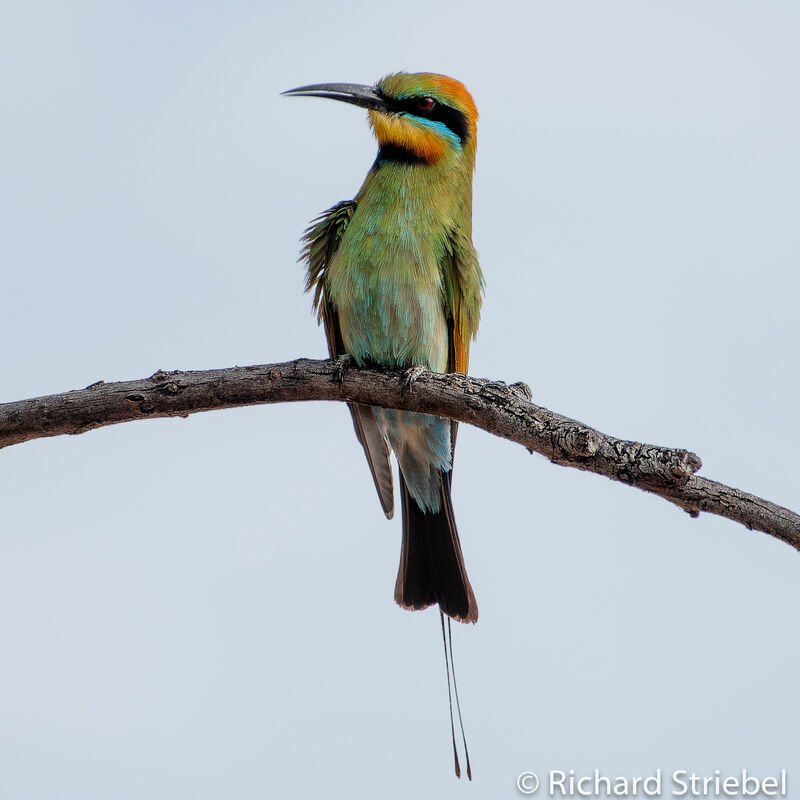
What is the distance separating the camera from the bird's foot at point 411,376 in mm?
2420

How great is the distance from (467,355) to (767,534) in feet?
4.24

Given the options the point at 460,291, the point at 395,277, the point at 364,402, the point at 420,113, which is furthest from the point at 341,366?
the point at 420,113

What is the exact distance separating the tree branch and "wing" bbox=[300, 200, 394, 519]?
0.41 m

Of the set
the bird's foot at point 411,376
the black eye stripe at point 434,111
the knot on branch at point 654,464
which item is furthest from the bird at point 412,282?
the knot on branch at point 654,464

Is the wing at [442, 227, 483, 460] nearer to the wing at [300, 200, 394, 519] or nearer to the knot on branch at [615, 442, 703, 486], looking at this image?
the wing at [300, 200, 394, 519]

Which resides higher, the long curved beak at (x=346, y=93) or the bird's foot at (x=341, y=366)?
the long curved beak at (x=346, y=93)

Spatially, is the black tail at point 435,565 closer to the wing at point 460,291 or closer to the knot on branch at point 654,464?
the wing at point 460,291

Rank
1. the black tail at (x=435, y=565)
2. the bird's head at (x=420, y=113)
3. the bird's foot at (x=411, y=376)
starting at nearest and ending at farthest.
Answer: the bird's foot at (x=411, y=376) < the black tail at (x=435, y=565) < the bird's head at (x=420, y=113)

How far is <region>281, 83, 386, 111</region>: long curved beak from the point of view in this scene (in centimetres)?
294

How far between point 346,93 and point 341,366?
994 mm

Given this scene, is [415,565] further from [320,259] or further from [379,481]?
[320,259]

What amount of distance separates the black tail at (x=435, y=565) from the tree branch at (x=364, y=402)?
532 mm

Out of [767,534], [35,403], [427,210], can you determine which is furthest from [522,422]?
[35,403]

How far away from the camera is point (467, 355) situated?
2924 mm
